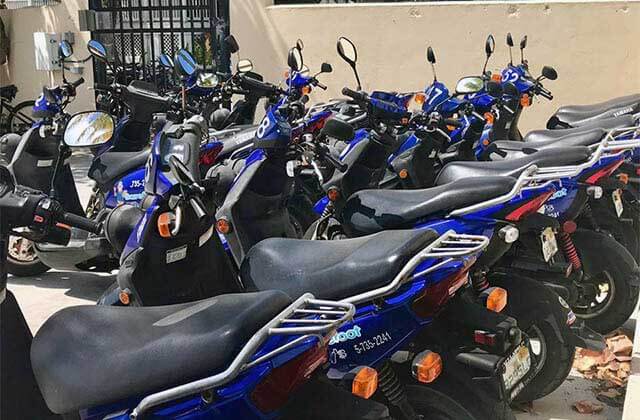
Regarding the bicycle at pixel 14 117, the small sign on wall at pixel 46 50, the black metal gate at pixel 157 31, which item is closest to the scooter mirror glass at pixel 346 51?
the black metal gate at pixel 157 31

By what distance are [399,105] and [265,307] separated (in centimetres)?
301

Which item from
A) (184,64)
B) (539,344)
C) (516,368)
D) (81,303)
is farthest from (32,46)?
(516,368)

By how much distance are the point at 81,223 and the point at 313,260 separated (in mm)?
2118

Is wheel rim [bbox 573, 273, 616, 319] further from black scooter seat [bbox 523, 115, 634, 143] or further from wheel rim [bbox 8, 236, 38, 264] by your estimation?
wheel rim [bbox 8, 236, 38, 264]

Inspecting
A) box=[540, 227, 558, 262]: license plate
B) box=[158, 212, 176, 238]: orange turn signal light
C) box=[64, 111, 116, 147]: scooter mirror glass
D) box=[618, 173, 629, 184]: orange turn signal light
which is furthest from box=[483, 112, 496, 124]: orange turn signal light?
box=[158, 212, 176, 238]: orange turn signal light

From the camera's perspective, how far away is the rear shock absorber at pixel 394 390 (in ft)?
7.85

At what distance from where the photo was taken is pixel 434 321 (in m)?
2.57

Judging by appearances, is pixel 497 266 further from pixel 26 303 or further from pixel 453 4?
pixel 453 4

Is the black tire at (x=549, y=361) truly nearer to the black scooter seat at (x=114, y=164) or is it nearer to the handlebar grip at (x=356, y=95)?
the handlebar grip at (x=356, y=95)

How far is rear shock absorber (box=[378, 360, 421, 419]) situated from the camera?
2.39 metres

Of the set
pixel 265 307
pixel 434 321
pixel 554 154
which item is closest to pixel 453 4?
pixel 554 154

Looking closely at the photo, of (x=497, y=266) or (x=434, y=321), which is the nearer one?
(x=434, y=321)

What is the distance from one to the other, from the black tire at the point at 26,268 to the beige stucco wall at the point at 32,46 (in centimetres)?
543

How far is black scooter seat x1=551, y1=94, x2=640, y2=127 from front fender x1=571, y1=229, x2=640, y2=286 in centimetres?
230
